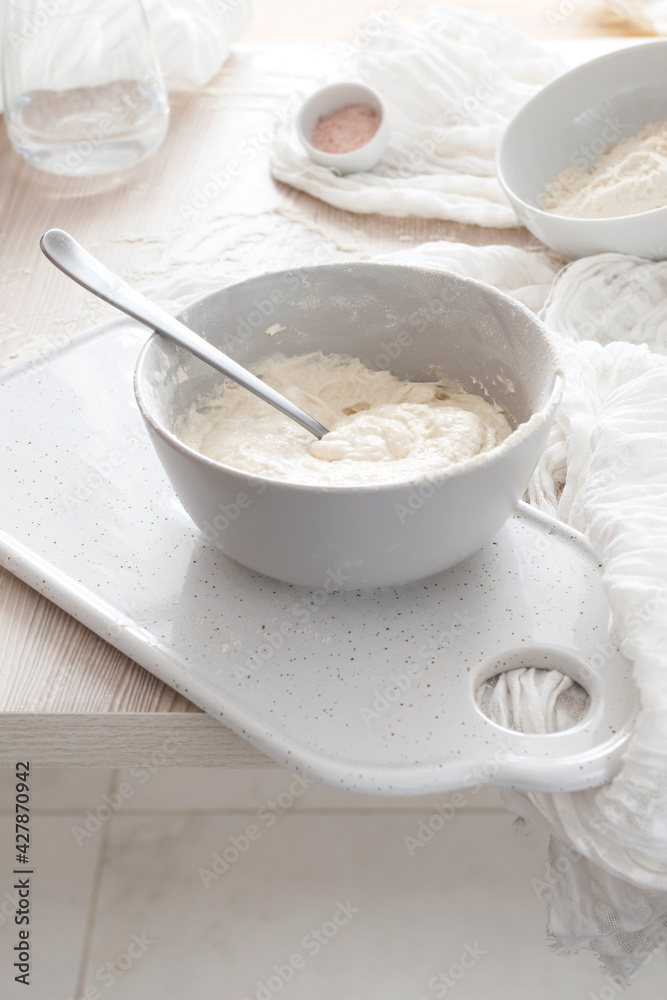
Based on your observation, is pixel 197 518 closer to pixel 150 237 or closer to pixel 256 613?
pixel 256 613

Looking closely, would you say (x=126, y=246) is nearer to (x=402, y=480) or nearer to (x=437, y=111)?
(x=437, y=111)

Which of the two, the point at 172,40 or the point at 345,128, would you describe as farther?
the point at 172,40

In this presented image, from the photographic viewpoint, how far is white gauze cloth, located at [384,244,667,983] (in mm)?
428

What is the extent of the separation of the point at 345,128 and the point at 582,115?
11.1 inches

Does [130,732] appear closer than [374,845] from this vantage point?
Yes

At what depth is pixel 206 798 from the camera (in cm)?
93

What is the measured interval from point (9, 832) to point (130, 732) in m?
0.50

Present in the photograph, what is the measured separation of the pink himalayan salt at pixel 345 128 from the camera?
3.43 feet

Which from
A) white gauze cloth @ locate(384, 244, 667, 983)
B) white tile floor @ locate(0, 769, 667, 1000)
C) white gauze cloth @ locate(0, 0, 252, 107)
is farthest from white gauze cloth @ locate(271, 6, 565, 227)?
white tile floor @ locate(0, 769, 667, 1000)

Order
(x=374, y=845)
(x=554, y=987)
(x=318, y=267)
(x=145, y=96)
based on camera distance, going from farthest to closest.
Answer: (x=145, y=96)
(x=374, y=845)
(x=554, y=987)
(x=318, y=267)

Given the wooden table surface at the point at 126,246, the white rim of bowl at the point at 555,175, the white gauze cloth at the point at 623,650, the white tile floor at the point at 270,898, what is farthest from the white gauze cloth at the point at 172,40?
the white tile floor at the point at 270,898

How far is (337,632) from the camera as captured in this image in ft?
1.64

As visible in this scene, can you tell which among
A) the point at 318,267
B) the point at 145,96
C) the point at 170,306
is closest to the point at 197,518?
the point at 318,267

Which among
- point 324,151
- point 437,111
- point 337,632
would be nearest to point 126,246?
point 324,151
